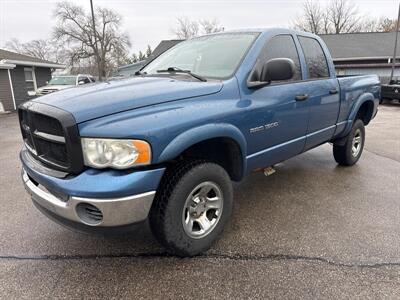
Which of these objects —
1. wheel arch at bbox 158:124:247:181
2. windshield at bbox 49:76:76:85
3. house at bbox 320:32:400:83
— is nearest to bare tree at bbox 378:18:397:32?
house at bbox 320:32:400:83

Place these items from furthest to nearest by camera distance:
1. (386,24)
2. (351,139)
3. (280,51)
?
(386,24) < (351,139) < (280,51)

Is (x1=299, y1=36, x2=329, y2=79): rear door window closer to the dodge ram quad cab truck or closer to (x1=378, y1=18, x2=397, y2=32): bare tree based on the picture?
the dodge ram quad cab truck

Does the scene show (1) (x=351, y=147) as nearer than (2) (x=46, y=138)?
No

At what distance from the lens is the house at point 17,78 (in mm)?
16359

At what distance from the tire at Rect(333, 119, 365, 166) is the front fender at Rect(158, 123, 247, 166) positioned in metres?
2.92

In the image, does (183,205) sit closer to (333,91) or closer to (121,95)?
(121,95)

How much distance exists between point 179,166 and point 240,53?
4.50 feet

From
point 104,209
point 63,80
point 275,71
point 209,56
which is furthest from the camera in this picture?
point 63,80

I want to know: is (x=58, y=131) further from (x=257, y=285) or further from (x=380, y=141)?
(x=380, y=141)

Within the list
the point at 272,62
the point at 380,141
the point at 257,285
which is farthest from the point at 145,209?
the point at 380,141

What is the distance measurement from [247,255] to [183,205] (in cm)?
80

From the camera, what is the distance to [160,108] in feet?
7.79

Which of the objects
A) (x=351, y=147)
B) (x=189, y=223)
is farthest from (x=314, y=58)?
(x=189, y=223)

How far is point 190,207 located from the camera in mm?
2707
